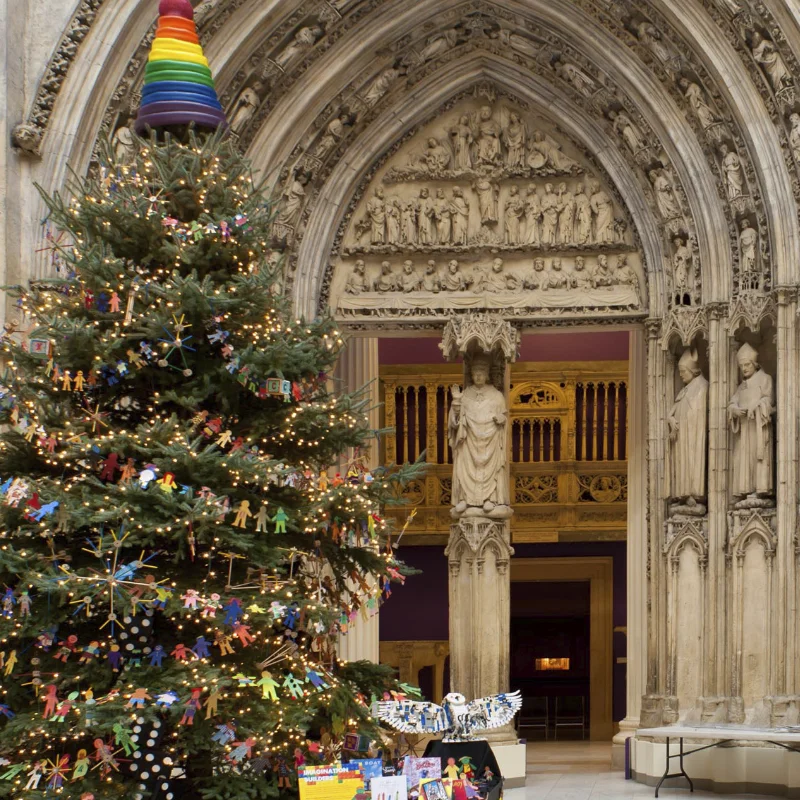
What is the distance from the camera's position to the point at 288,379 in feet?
22.7

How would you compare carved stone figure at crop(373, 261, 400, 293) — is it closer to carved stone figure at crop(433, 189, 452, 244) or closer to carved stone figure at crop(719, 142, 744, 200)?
carved stone figure at crop(433, 189, 452, 244)

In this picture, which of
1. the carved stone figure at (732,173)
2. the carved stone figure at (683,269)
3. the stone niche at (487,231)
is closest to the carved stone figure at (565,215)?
the stone niche at (487,231)

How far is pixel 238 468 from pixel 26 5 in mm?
3917

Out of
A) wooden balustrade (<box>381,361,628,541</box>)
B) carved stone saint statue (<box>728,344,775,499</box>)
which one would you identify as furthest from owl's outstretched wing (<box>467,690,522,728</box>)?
wooden balustrade (<box>381,361,628,541</box>)

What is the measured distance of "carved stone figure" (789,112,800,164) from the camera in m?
9.24

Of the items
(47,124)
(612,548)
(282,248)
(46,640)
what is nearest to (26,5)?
(47,124)

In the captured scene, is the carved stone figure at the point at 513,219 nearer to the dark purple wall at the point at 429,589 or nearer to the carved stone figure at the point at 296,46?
the carved stone figure at the point at 296,46

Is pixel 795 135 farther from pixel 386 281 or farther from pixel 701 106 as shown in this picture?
pixel 386 281

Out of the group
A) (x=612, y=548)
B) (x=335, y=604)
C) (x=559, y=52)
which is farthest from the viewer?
(x=612, y=548)

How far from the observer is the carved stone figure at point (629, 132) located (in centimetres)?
1004

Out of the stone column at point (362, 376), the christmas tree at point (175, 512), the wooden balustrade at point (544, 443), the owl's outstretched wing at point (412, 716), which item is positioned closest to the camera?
the christmas tree at point (175, 512)

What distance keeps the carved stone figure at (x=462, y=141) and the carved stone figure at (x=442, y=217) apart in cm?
24

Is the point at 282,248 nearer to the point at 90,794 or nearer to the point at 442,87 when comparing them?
the point at 442,87

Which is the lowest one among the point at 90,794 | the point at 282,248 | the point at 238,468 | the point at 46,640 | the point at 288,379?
the point at 90,794
